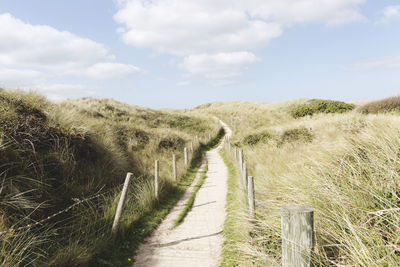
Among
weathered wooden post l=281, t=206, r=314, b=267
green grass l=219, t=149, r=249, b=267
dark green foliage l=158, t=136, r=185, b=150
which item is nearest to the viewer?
weathered wooden post l=281, t=206, r=314, b=267

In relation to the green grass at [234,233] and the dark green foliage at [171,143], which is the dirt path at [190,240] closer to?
the green grass at [234,233]

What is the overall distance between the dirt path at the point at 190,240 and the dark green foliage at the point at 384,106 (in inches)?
638

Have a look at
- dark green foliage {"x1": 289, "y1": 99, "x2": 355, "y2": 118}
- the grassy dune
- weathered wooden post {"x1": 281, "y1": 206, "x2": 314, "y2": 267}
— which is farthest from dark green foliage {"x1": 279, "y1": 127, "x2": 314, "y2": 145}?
dark green foliage {"x1": 289, "y1": 99, "x2": 355, "y2": 118}

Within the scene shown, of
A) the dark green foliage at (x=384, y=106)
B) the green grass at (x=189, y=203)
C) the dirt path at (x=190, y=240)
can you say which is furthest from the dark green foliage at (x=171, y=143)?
the dark green foliage at (x=384, y=106)

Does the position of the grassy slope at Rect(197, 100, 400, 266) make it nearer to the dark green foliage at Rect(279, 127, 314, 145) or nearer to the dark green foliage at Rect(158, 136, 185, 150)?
the dark green foliage at Rect(279, 127, 314, 145)

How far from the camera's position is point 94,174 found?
7.09m

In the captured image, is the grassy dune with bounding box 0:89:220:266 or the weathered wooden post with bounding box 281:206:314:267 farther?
the grassy dune with bounding box 0:89:220:266

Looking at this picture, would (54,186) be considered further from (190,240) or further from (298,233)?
(298,233)

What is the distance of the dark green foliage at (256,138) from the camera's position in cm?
1702

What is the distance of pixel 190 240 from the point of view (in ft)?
18.0

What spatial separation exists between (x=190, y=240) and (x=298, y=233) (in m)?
4.03

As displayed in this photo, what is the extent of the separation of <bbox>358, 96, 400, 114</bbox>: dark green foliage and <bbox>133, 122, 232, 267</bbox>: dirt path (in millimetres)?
16212

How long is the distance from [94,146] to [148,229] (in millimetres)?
3554

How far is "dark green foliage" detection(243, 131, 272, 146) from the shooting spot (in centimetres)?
1702
